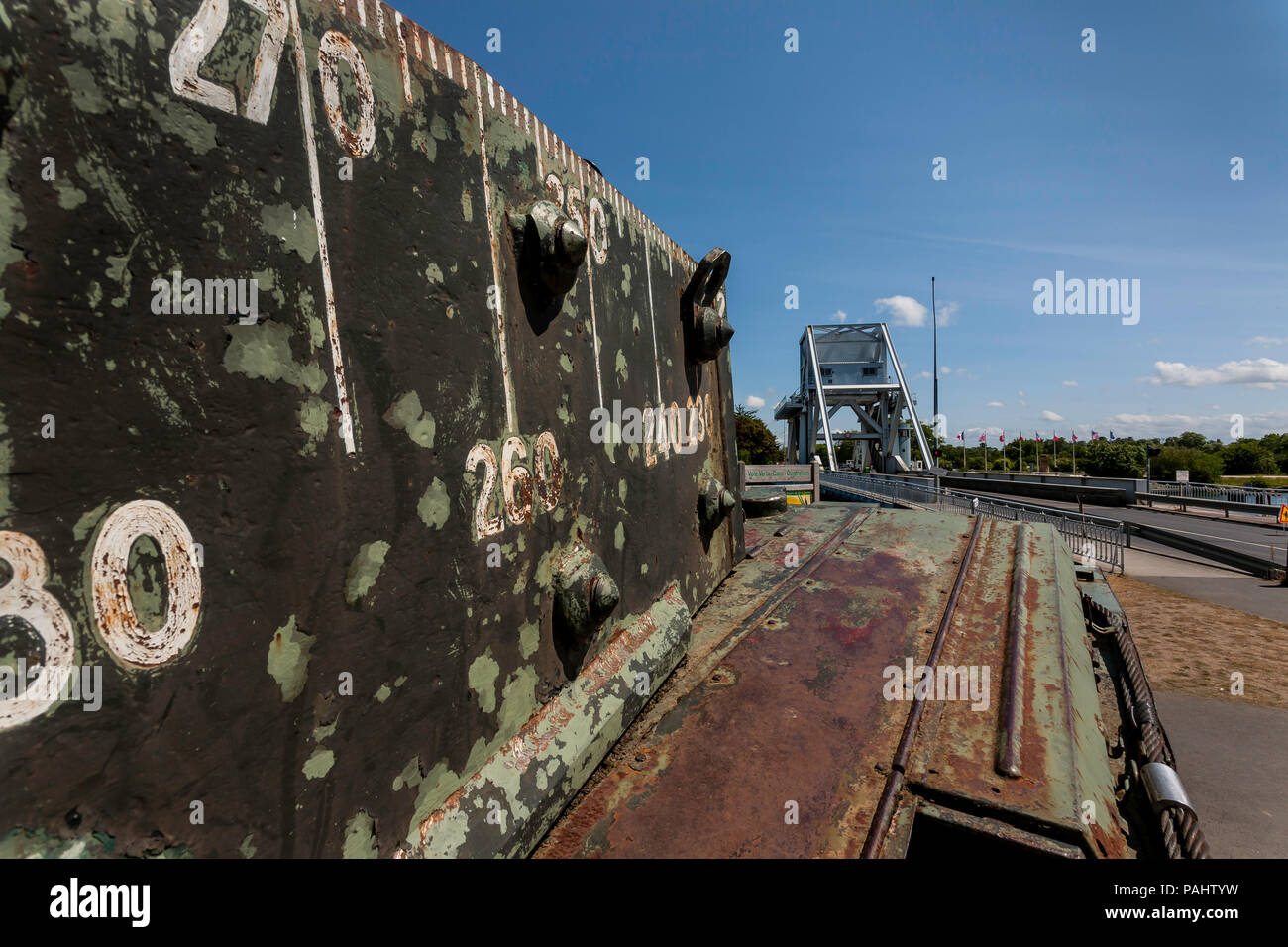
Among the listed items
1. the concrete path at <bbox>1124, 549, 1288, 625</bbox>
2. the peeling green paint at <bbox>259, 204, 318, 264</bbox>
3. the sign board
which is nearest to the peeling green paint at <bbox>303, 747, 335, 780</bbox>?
the peeling green paint at <bbox>259, 204, 318, 264</bbox>

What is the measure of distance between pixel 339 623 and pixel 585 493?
3.91 feet

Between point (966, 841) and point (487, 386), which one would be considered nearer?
point (487, 386)

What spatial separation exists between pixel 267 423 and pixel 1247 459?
67.2m

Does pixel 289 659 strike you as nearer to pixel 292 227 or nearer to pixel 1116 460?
pixel 292 227

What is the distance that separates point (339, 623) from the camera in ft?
4.64

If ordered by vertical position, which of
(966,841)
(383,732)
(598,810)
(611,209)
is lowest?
(966,841)

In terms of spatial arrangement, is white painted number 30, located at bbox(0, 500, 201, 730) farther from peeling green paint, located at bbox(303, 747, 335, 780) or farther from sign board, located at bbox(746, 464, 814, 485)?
sign board, located at bbox(746, 464, 814, 485)

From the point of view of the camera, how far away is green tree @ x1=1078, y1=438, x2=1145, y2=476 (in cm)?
5059

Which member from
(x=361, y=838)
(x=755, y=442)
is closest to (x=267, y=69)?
(x=361, y=838)

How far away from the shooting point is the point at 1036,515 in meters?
17.7

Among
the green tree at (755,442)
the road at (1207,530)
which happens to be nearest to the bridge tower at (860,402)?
the green tree at (755,442)

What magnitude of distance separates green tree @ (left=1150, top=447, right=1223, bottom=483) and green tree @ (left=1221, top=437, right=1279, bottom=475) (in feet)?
22.7
